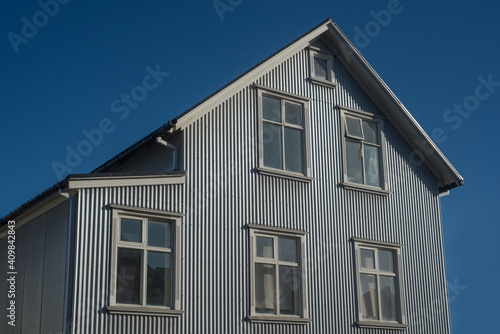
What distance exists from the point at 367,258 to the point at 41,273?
340 inches

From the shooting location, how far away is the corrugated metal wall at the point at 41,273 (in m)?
15.6

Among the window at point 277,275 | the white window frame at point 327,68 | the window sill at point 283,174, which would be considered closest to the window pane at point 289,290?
the window at point 277,275

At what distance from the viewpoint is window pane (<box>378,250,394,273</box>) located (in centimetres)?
2022

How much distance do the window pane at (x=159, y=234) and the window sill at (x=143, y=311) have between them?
144cm

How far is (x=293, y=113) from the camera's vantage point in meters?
20.2

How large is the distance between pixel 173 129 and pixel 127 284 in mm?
3828

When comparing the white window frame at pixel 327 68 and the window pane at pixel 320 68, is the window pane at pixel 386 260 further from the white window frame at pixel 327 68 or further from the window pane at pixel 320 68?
the window pane at pixel 320 68

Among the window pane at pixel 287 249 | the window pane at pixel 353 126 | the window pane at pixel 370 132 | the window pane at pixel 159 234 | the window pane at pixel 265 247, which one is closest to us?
the window pane at pixel 159 234

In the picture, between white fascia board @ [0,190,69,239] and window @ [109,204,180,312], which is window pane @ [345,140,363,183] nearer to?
window @ [109,204,180,312]

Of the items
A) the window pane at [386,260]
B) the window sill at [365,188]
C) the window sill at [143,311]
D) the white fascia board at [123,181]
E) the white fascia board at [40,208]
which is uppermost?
the window sill at [365,188]

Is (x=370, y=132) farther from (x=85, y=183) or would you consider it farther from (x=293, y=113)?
(x=85, y=183)

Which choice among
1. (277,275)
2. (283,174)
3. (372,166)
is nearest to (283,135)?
(283,174)

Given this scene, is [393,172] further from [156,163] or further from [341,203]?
[156,163]

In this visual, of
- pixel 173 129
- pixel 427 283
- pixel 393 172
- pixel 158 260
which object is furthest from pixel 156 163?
pixel 427 283
